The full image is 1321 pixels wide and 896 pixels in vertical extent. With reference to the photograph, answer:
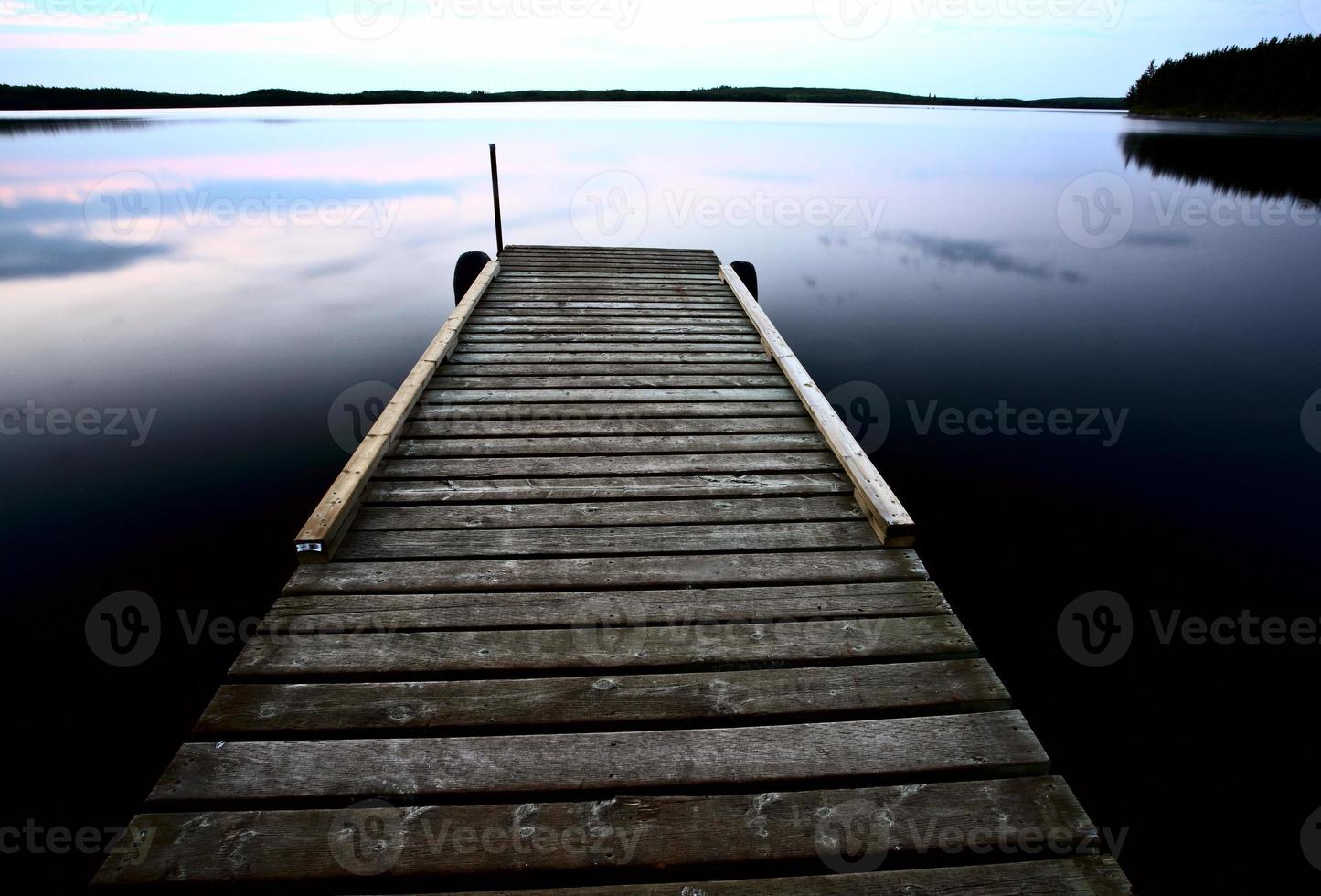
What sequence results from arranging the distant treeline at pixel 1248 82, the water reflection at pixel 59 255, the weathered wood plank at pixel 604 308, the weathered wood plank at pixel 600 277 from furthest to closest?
the distant treeline at pixel 1248 82
the water reflection at pixel 59 255
the weathered wood plank at pixel 600 277
the weathered wood plank at pixel 604 308

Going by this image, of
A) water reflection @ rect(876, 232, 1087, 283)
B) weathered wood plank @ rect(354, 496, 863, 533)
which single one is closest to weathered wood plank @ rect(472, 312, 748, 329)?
weathered wood plank @ rect(354, 496, 863, 533)

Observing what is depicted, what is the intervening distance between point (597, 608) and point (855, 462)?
6.29 feet

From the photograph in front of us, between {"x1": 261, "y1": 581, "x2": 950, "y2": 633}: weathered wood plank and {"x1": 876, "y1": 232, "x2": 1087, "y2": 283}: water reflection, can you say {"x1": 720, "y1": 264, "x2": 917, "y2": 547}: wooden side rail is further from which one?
{"x1": 876, "y1": 232, "x2": 1087, "y2": 283}: water reflection

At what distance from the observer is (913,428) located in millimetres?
7805

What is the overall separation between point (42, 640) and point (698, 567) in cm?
459

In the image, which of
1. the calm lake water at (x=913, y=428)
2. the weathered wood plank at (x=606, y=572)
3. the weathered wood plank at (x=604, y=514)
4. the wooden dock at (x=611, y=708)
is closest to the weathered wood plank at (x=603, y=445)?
the wooden dock at (x=611, y=708)

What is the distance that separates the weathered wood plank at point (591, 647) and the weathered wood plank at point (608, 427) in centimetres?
195

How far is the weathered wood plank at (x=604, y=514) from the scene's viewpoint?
3516 mm

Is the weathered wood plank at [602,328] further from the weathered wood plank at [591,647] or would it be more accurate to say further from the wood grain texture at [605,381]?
the weathered wood plank at [591,647]

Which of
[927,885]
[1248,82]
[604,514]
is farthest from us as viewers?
[1248,82]

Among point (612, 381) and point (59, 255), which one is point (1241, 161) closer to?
point (612, 381)

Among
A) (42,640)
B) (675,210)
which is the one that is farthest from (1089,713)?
(675,210)

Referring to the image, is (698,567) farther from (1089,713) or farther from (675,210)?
(675,210)

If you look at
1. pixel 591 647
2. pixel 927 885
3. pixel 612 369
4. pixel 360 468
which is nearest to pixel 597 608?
pixel 591 647
